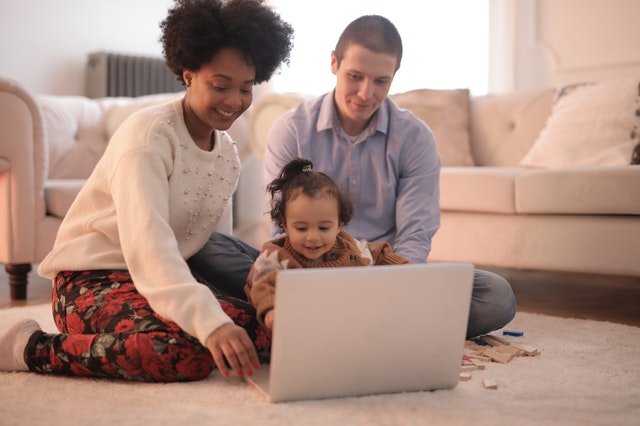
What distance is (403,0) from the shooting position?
4910mm

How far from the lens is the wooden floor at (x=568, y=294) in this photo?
2.69 m

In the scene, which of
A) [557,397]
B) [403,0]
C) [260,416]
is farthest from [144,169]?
[403,0]

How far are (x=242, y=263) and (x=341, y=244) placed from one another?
1.20 feet

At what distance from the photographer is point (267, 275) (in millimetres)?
1675

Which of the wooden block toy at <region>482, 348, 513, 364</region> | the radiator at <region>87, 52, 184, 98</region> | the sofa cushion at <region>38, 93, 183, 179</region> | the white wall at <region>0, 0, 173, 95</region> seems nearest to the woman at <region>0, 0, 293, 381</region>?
the wooden block toy at <region>482, 348, 513, 364</region>

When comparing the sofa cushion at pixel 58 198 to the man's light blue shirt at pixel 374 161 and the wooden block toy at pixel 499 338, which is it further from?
the wooden block toy at pixel 499 338

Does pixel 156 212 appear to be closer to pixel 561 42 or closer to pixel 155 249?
pixel 155 249

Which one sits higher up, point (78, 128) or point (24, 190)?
point (78, 128)

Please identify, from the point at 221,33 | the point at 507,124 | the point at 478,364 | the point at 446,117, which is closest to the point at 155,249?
the point at 221,33

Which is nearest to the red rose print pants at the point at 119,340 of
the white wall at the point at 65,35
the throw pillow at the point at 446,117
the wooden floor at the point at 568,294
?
the wooden floor at the point at 568,294

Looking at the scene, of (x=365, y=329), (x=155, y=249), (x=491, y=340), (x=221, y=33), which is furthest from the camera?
(x=491, y=340)

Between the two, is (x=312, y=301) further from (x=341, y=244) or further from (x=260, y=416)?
(x=341, y=244)

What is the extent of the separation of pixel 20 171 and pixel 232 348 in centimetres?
170

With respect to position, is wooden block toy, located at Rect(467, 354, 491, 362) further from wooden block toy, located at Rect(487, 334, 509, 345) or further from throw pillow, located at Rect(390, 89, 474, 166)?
throw pillow, located at Rect(390, 89, 474, 166)
